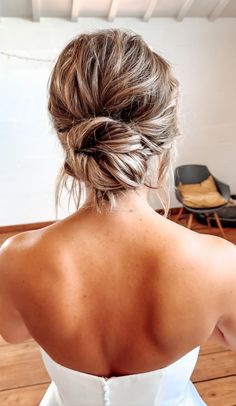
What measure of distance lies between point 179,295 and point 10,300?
1.02ft

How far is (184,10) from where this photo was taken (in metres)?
3.21

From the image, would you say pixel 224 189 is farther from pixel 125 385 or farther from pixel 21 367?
pixel 125 385

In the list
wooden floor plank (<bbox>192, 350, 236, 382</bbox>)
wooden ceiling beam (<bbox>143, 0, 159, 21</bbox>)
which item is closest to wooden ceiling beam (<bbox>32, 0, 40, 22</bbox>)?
wooden ceiling beam (<bbox>143, 0, 159, 21</bbox>)

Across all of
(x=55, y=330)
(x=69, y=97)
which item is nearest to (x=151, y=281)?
(x=55, y=330)

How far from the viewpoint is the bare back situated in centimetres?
59

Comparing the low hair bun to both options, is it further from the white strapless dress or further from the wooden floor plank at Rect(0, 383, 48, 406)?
the wooden floor plank at Rect(0, 383, 48, 406)

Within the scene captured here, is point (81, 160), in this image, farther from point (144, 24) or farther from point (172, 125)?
point (144, 24)

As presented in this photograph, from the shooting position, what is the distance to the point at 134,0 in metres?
3.02

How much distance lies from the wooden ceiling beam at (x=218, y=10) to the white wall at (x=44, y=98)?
77 millimetres

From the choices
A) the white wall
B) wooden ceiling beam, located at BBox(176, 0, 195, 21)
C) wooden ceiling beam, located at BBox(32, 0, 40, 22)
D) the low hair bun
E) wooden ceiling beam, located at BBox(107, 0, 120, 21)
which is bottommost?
the low hair bun

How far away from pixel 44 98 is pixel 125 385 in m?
2.95

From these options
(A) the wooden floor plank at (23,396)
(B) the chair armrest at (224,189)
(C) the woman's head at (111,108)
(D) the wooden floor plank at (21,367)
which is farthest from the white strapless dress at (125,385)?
(B) the chair armrest at (224,189)

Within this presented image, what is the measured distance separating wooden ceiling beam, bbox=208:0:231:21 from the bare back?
321 cm

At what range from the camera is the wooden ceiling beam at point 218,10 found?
321cm
